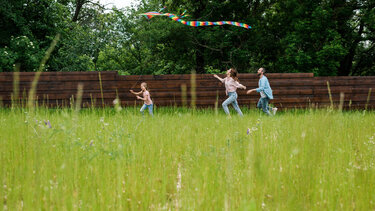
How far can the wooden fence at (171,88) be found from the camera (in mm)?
11109

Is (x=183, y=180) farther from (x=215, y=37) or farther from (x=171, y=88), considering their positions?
(x=215, y=37)

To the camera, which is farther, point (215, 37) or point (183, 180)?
point (215, 37)

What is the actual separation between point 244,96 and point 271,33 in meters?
10.8

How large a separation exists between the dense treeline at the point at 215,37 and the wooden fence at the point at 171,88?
15.9ft

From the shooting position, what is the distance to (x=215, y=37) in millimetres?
19266

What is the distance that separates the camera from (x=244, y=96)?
12500mm

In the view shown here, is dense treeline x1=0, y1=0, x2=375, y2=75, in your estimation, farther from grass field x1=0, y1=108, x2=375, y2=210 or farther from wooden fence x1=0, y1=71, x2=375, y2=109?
grass field x1=0, y1=108, x2=375, y2=210

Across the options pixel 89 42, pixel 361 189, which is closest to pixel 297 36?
pixel 89 42

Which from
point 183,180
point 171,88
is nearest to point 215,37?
point 171,88

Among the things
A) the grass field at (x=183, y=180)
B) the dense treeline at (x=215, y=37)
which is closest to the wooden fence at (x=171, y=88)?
the dense treeline at (x=215, y=37)

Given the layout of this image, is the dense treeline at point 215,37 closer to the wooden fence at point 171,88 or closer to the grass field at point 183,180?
the wooden fence at point 171,88

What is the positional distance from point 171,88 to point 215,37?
864cm

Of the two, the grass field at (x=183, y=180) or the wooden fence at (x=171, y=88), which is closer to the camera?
the grass field at (x=183, y=180)

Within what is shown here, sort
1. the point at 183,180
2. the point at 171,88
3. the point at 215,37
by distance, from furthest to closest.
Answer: the point at 215,37
the point at 171,88
the point at 183,180
